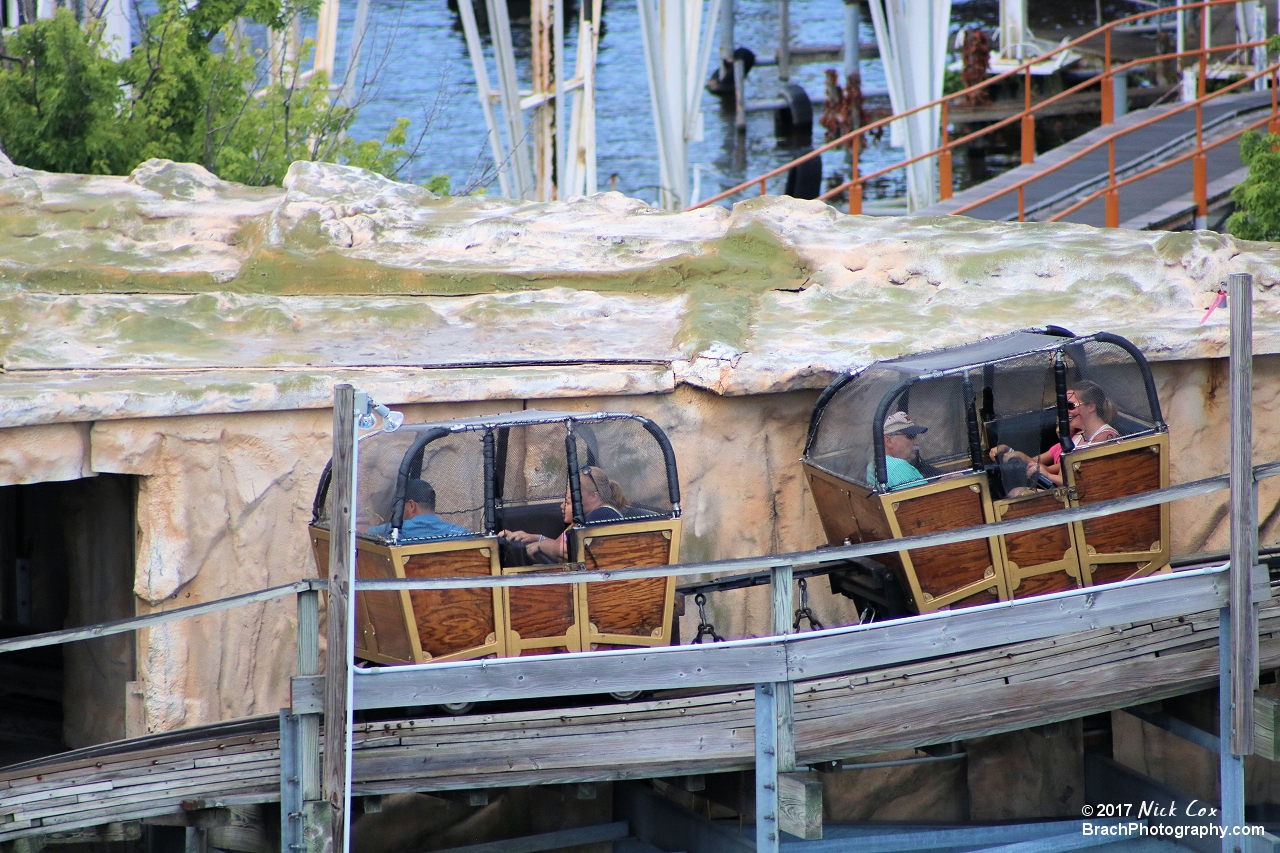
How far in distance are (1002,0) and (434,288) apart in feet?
70.2

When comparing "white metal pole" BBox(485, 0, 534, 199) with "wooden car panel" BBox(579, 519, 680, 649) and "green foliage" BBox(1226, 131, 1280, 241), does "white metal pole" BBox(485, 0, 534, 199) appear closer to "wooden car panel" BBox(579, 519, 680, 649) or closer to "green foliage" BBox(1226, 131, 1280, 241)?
"green foliage" BBox(1226, 131, 1280, 241)

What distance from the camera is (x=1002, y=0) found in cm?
2917

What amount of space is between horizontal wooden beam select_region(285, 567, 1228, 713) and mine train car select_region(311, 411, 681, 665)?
491 millimetres

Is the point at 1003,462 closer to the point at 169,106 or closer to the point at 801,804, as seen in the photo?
the point at 801,804

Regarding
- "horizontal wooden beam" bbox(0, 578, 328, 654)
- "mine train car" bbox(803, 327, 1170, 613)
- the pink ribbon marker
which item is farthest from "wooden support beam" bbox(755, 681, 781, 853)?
the pink ribbon marker

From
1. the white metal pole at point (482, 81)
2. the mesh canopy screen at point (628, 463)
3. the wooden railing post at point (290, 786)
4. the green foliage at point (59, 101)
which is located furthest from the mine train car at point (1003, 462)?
the white metal pole at point (482, 81)

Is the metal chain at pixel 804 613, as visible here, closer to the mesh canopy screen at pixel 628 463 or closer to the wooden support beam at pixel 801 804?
the wooden support beam at pixel 801 804

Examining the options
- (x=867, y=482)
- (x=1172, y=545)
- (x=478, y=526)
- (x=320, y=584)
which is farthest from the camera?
(x=1172, y=545)

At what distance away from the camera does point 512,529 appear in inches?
332

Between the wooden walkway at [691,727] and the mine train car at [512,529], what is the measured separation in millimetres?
445

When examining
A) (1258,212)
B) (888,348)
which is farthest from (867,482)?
(1258,212)

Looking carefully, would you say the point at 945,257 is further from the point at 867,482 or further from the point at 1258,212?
the point at 1258,212

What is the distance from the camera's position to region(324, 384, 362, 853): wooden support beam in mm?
6695

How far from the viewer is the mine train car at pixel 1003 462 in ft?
28.1
